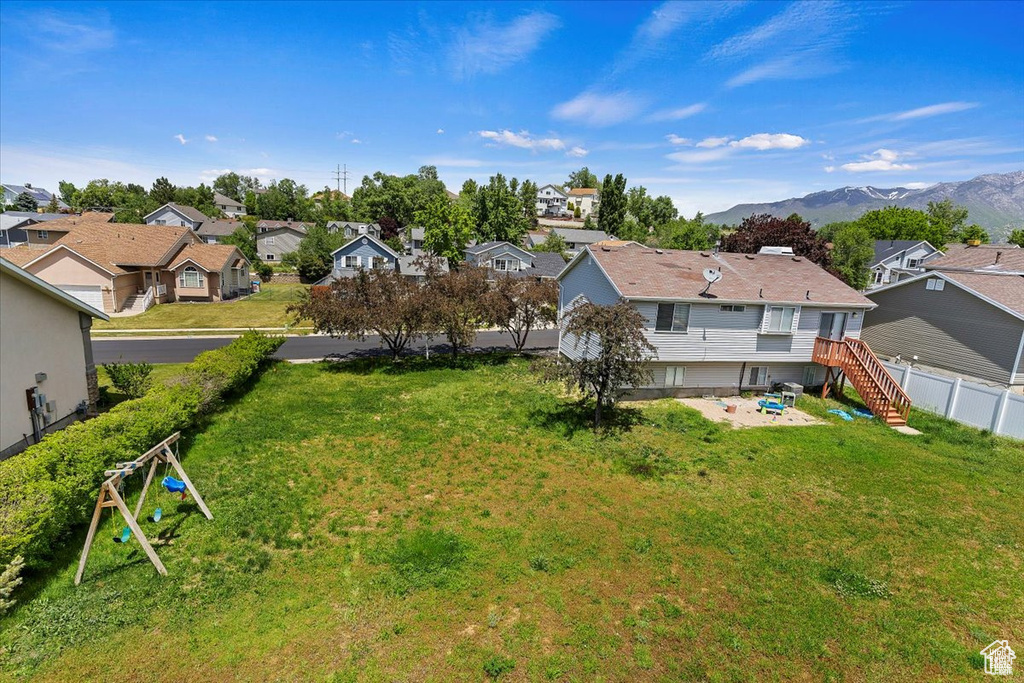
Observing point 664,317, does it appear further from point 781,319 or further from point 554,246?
point 554,246

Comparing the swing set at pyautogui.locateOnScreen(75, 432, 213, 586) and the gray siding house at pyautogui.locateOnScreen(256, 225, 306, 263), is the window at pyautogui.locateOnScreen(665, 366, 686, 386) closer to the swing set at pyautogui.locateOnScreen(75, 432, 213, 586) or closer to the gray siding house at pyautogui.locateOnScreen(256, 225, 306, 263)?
the swing set at pyautogui.locateOnScreen(75, 432, 213, 586)

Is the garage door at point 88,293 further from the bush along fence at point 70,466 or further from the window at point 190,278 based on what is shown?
the bush along fence at point 70,466

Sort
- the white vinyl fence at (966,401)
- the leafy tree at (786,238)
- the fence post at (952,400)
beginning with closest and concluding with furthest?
the white vinyl fence at (966,401)
the fence post at (952,400)
the leafy tree at (786,238)

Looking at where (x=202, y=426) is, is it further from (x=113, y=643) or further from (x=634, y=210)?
(x=634, y=210)

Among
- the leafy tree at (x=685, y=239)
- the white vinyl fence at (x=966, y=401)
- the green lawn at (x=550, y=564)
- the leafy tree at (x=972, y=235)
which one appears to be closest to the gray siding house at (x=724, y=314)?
the white vinyl fence at (x=966, y=401)

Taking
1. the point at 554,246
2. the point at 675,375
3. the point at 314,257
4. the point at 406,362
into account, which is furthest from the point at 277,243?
the point at 675,375

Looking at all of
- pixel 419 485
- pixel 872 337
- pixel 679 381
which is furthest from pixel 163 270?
pixel 872 337
